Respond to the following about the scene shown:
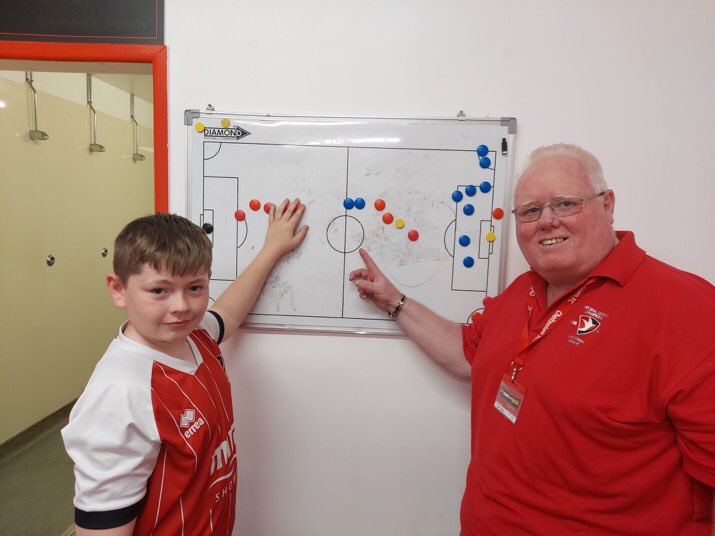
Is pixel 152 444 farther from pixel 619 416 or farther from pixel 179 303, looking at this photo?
pixel 619 416

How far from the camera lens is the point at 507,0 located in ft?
4.38

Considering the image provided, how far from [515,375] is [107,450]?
903 millimetres

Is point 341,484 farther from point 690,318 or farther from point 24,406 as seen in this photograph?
point 24,406

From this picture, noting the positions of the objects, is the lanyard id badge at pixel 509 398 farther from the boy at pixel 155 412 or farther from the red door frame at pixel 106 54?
the red door frame at pixel 106 54

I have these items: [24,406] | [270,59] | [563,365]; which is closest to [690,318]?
[563,365]

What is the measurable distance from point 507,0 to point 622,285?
3.19 feet

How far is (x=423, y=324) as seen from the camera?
137 cm

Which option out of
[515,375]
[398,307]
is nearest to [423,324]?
[398,307]

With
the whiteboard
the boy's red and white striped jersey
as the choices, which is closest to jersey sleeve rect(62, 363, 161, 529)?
the boy's red and white striped jersey

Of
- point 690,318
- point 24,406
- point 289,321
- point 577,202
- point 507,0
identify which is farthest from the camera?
point 24,406

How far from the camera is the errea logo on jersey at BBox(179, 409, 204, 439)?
0.91 m

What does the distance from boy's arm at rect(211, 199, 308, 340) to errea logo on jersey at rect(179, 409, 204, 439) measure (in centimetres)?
36

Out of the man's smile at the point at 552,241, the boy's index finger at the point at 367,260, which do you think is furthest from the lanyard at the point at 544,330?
the boy's index finger at the point at 367,260

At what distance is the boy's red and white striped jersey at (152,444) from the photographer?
80 cm
